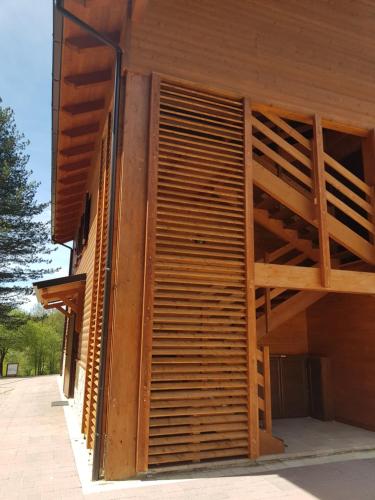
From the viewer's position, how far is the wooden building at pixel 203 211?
4.45 meters

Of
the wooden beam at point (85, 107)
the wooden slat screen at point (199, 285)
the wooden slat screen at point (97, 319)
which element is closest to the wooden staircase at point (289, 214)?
the wooden slat screen at point (199, 285)

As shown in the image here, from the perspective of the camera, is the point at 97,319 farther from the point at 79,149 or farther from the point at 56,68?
the point at 79,149

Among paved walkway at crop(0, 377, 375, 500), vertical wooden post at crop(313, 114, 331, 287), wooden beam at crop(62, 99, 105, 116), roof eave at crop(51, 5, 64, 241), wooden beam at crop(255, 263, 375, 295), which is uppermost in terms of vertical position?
wooden beam at crop(62, 99, 105, 116)

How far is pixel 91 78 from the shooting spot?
6.05m

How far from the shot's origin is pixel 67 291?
25.5 ft

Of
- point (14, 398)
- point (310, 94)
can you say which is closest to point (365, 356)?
point (310, 94)

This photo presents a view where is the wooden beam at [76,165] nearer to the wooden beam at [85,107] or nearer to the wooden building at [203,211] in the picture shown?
the wooden building at [203,211]

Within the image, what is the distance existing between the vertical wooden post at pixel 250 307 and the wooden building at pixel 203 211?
21 millimetres

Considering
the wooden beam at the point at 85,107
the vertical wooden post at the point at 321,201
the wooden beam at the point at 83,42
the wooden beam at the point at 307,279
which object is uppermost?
the wooden beam at the point at 83,42

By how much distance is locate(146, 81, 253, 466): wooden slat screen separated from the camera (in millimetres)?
4469

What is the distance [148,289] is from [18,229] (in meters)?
17.8

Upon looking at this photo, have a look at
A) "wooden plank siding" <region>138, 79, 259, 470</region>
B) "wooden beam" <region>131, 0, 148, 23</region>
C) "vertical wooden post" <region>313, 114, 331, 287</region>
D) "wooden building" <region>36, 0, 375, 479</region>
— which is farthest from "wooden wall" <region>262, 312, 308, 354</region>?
"wooden beam" <region>131, 0, 148, 23</region>

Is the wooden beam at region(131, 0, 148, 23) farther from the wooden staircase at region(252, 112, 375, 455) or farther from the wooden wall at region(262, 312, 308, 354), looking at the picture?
the wooden wall at region(262, 312, 308, 354)

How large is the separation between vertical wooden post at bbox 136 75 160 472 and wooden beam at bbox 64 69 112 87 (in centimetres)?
140
